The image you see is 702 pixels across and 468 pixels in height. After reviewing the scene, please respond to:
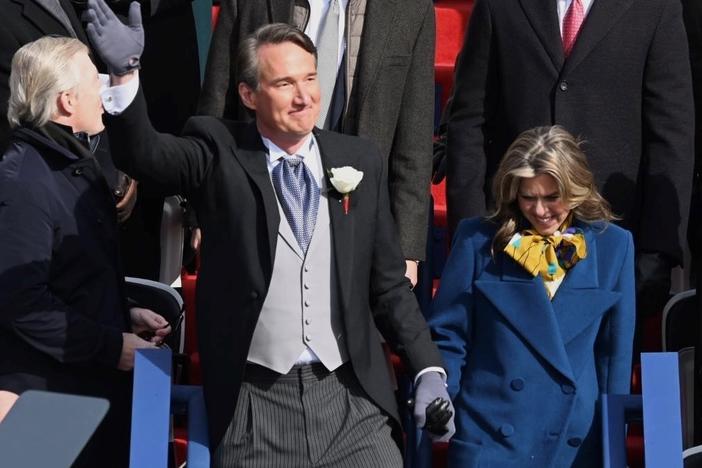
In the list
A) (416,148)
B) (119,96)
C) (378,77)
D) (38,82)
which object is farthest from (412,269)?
(119,96)

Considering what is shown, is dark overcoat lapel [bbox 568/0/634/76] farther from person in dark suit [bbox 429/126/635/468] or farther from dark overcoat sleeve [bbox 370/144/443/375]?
dark overcoat sleeve [bbox 370/144/443/375]

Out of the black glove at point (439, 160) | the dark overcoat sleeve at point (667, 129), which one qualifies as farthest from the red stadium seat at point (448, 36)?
the dark overcoat sleeve at point (667, 129)

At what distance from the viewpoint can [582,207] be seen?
14.5 ft

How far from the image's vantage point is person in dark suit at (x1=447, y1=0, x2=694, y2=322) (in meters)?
4.79

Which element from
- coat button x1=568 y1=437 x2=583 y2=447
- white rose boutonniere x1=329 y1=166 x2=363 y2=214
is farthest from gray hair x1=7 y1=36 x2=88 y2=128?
coat button x1=568 y1=437 x2=583 y2=447

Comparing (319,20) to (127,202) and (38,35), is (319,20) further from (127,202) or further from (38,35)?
(38,35)

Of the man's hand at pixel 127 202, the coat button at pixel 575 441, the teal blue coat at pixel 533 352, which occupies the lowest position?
the coat button at pixel 575 441

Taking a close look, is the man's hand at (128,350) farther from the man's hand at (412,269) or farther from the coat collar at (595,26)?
the coat collar at (595,26)

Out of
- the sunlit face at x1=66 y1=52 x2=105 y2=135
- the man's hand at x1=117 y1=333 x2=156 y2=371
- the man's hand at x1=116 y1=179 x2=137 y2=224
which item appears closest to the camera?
the man's hand at x1=117 y1=333 x2=156 y2=371

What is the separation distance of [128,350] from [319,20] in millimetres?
1298

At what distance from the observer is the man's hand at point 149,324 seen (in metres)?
4.48

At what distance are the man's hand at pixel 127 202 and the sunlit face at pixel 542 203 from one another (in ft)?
4.81

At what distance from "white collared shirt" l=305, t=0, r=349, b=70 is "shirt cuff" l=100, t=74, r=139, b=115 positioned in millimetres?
1390

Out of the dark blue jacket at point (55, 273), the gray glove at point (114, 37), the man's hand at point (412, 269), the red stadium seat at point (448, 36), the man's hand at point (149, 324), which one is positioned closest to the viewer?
the gray glove at point (114, 37)
